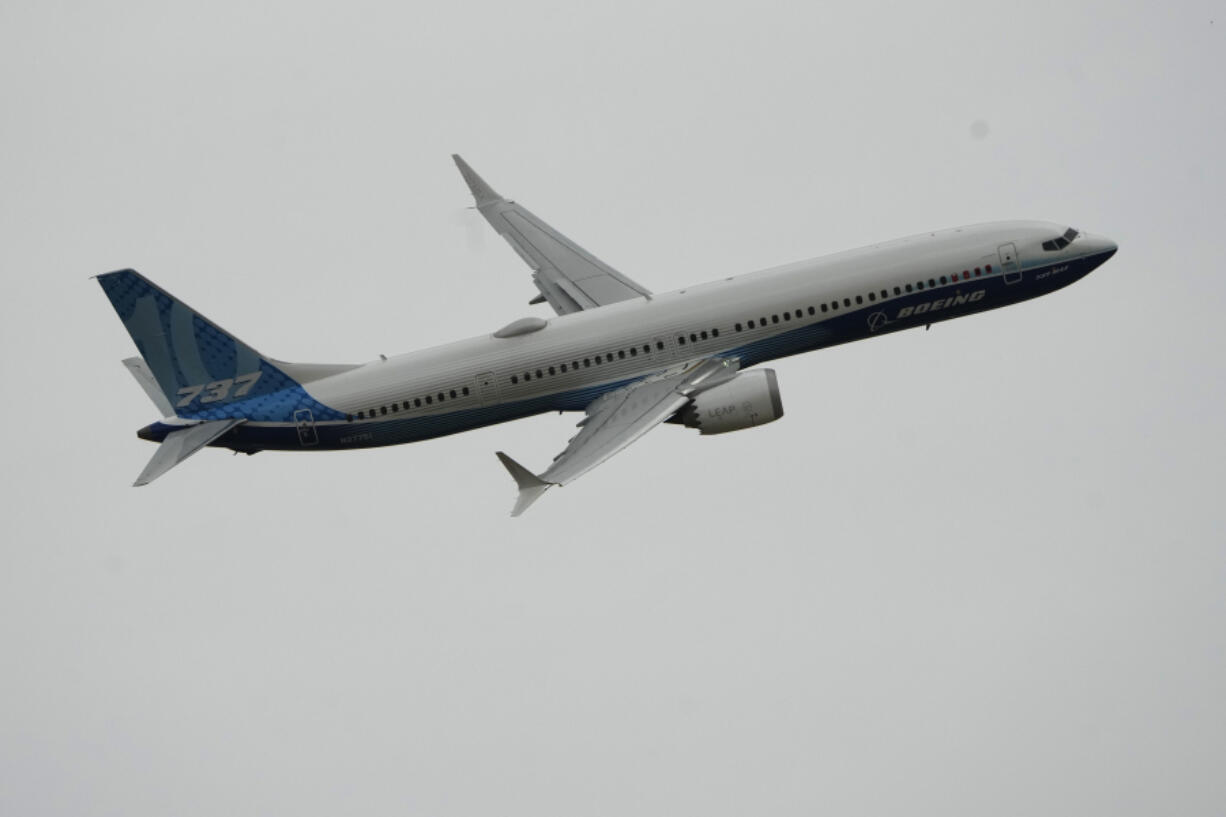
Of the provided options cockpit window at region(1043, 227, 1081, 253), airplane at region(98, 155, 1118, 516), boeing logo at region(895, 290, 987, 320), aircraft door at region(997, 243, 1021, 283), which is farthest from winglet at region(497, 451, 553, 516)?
cockpit window at region(1043, 227, 1081, 253)

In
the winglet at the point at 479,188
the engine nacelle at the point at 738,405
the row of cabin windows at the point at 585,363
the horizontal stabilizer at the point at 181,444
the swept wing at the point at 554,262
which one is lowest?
the engine nacelle at the point at 738,405

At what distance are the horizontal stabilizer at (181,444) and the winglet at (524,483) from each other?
13866 millimetres

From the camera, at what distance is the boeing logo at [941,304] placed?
7862cm

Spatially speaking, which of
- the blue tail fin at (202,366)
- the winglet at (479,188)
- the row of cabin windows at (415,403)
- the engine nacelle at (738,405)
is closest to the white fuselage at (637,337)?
the row of cabin windows at (415,403)

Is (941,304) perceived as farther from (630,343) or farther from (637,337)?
(630,343)

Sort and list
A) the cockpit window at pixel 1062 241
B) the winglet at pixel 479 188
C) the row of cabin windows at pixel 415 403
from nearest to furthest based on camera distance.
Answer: the row of cabin windows at pixel 415 403
the cockpit window at pixel 1062 241
the winglet at pixel 479 188

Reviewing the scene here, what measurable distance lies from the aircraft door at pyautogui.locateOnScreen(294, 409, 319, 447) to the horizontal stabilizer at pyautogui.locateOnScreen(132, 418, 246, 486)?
2.18 metres

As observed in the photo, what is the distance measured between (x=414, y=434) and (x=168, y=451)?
9.47 m

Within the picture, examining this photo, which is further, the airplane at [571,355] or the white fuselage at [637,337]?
the white fuselage at [637,337]

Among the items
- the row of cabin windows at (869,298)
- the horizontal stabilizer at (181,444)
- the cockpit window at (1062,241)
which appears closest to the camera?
the horizontal stabilizer at (181,444)

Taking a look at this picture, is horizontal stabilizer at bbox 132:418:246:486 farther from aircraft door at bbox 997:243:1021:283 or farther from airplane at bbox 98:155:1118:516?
aircraft door at bbox 997:243:1021:283

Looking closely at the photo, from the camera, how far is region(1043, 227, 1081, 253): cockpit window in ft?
260

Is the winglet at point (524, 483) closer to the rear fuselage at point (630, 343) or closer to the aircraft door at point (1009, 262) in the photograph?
the rear fuselage at point (630, 343)

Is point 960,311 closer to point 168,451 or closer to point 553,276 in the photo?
point 553,276
